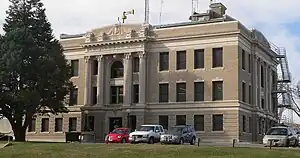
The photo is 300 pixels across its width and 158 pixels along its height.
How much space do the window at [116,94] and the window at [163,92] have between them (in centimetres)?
521

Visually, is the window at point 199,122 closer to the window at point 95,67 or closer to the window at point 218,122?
the window at point 218,122

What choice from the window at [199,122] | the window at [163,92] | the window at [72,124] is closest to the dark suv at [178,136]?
the window at [199,122]

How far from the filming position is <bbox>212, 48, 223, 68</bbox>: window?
59431 millimetres

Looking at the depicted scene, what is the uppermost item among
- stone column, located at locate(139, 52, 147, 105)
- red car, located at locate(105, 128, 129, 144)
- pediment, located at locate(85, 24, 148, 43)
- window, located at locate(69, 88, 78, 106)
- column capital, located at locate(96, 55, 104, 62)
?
pediment, located at locate(85, 24, 148, 43)

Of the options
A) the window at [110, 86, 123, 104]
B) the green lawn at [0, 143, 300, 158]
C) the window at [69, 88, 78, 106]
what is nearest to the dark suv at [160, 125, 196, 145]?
the green lawn at [0, 143, 300, 158]

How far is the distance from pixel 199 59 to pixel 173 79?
374 cm

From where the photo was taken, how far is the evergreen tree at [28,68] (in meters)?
50.3

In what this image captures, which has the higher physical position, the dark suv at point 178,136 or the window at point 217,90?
the window at point 217,90

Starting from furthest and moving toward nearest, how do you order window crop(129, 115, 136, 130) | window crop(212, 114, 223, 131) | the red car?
window crop(129, 115, 136, 130)
window crop(212, 114, 223, 131)
the red car

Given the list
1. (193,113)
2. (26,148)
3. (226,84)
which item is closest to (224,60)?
(226,84)

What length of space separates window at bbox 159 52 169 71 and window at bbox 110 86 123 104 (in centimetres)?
581

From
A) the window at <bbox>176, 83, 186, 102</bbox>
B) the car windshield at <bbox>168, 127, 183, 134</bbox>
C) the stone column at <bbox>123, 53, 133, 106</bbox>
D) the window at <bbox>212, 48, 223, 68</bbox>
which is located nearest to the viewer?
the car windshield at <bbox>168, 127, 183, 134</bbox>

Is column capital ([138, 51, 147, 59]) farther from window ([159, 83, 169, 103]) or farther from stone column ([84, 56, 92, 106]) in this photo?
stone column ([84, 56, 92, 106])

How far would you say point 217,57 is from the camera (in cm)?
5969
